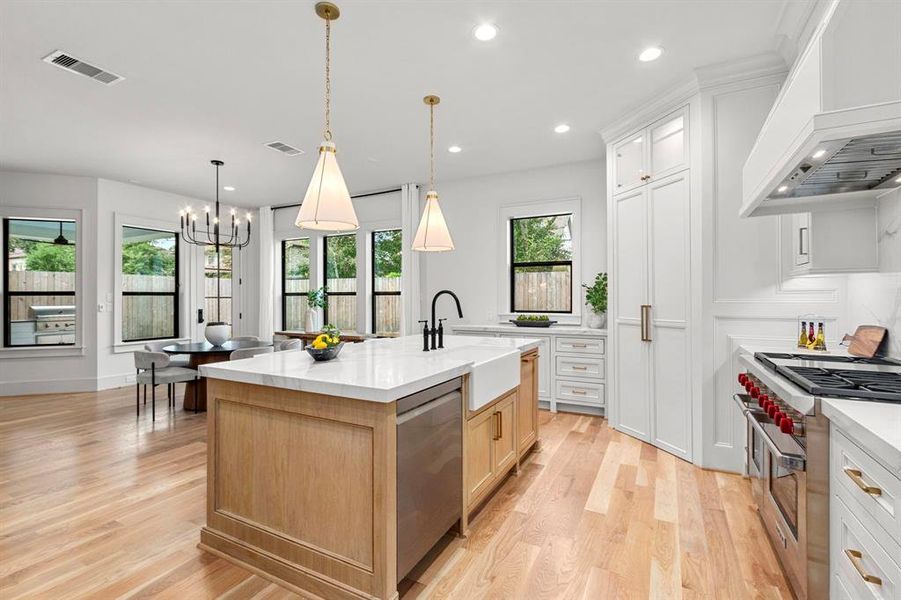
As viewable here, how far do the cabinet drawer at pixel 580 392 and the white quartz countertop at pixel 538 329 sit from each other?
554mm

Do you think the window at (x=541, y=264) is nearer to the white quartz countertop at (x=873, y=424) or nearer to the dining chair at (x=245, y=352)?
the dining chair at (x=245, y=352)

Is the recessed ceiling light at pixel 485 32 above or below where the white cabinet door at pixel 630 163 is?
above

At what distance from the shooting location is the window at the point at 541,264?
538 centimetres

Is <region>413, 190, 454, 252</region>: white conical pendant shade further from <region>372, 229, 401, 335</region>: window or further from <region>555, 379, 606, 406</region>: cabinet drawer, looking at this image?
<region>372, 229, 401, 335</region>: window

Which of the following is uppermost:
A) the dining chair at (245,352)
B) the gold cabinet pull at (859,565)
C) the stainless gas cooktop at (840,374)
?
the stainless gas cooktop at (840,374)

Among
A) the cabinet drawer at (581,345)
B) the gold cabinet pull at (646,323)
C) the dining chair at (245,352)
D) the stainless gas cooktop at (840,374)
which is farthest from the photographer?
the cabinet drawer at (581,345)

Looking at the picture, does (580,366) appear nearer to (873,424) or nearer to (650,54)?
(650,54)

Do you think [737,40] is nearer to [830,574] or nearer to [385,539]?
[830,574]

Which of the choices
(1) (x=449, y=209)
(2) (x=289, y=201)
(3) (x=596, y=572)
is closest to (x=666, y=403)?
(3) (x=596, y=572)

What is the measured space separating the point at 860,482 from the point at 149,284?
26.5 ft

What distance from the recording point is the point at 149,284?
6.68 meters

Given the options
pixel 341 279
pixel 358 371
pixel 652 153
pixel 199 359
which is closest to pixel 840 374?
pixel 358 371

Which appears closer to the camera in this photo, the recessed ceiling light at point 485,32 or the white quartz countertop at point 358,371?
the white quartz countertop at point 358,371

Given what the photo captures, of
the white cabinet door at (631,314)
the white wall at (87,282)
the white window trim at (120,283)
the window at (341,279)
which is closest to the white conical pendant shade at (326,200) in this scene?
the white cabinet door at (631,314)
